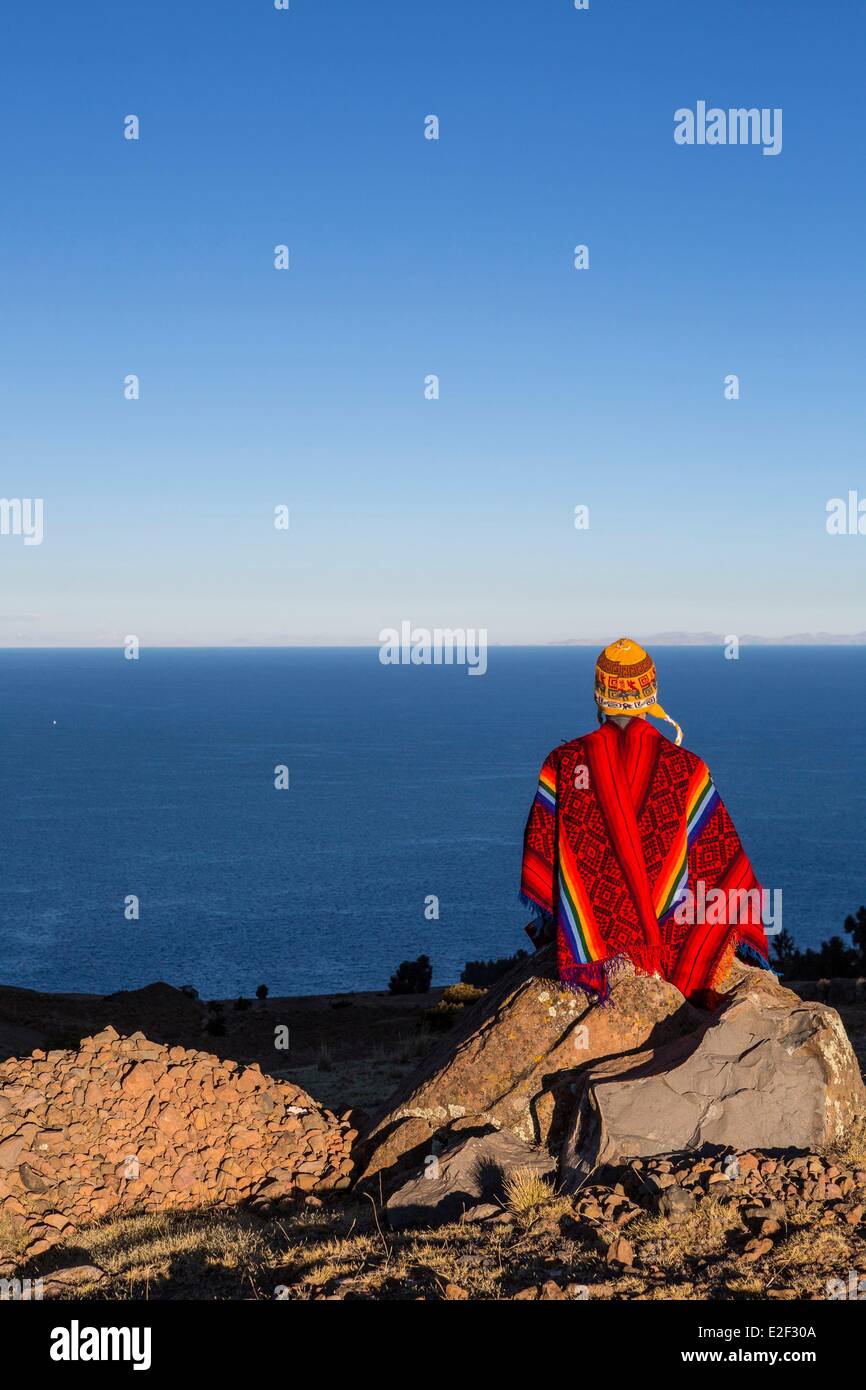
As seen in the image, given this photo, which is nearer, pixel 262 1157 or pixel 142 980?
pixel 262 1157

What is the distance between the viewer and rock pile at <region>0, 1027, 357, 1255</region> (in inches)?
316

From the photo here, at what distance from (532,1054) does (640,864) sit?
1577mm

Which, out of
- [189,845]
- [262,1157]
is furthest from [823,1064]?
[189,845]

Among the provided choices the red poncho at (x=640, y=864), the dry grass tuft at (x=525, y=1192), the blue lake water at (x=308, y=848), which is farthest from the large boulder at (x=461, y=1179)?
the blue lake water at (x=308, y=848)

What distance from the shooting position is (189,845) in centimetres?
9531

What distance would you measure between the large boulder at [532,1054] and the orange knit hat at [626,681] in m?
1.83

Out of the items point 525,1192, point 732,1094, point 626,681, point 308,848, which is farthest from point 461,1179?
point 308,848

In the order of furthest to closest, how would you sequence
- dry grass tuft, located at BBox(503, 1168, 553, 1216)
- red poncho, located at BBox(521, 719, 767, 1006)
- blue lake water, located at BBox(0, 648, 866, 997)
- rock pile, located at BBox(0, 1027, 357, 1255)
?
blue lake water, located at BBox(0, 648, 866, 997), rock pile, located at BBox(0, 1027, 357, 1255), red poncho, located at BBox(521, 719, 767, 1006), dry grass tuft, located at BBox(503, 1168, 553, 1216)

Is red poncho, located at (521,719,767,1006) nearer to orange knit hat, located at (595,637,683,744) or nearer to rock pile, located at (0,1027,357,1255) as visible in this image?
orange knit hat, located at (595,637,683,744)

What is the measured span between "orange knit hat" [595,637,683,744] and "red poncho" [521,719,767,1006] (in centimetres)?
14

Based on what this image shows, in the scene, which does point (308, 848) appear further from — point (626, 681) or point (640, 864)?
point (626, 681)

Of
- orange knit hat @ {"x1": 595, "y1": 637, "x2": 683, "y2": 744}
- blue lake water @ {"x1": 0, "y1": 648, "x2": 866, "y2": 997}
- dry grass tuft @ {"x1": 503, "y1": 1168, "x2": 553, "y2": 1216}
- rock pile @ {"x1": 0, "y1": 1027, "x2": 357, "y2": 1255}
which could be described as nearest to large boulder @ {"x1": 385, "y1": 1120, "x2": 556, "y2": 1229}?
dry grass tuft @ {"x1": 503, "y1": 1168, "x2": 553, "y2": 1216}
